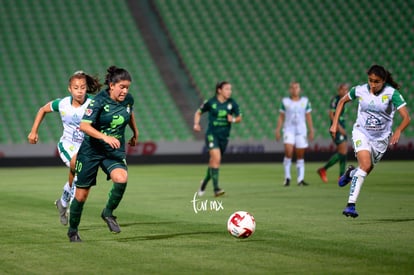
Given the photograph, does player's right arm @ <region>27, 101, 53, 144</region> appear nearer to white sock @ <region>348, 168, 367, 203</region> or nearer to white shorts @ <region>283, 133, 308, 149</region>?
white sock @ <region>348, 168, 367, 203</region>

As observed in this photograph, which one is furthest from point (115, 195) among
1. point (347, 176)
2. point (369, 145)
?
point (347, 176)

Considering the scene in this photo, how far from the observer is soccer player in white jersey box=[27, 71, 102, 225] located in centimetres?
1084

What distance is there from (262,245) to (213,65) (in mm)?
24090

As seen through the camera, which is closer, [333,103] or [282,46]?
[333,103]

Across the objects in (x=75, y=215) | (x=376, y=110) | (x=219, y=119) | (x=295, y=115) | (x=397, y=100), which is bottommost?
(x=75, y=215)

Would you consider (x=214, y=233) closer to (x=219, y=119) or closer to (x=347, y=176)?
(x=347, y=176)

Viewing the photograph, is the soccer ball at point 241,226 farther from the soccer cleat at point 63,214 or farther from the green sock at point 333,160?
the green sock at point 333,160

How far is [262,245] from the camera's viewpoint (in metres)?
8.57

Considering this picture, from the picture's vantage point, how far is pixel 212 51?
32.7 meters

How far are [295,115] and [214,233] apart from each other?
1011 centimetres

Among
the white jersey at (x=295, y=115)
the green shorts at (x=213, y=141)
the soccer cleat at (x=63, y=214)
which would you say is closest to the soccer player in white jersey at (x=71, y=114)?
the soccer cleat at (x=63, y=214)

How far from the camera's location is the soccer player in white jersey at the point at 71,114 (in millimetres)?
10844

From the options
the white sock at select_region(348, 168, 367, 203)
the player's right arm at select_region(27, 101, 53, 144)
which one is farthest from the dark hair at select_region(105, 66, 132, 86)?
the white sock at select_region(348, 168, 367, 203)

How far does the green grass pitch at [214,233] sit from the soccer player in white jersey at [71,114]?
0.42 metres
